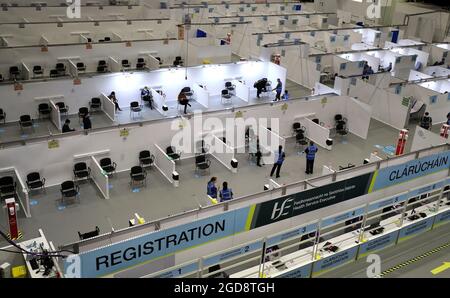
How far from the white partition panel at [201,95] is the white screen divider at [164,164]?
15.4 ft

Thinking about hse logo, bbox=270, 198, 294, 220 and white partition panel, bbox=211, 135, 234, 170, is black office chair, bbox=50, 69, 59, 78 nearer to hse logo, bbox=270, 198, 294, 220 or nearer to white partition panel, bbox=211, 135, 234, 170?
white partition panel, bbox=211, 135, 234, 170

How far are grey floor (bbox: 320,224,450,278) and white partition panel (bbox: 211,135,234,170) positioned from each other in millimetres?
5140

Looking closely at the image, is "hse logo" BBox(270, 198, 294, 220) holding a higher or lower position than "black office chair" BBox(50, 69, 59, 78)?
lower

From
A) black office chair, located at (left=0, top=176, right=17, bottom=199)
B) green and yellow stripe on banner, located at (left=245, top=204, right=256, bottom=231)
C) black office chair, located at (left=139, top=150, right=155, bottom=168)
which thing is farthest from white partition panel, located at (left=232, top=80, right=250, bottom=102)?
green and yellow stripe on banner, located at (left=245, top=204, right=256, bottom=231)

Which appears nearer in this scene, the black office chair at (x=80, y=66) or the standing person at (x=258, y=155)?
the standing person at (x=258, y=155)

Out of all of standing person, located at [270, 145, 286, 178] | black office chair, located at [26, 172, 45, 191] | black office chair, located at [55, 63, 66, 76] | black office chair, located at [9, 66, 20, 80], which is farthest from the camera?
black office chair, located at [55, 63, 66, 76]

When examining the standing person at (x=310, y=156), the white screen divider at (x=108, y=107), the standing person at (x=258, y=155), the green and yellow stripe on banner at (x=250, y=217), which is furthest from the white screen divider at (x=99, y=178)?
the standing person at (x=310, y=156)

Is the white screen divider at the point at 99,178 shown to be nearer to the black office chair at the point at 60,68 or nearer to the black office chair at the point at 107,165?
the black office chair at the point at 107,165

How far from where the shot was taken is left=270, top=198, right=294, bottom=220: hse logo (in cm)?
902

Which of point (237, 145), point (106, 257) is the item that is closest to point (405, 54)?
point (237, 145)

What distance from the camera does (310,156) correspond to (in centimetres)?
1359

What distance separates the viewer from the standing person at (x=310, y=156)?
1341cm

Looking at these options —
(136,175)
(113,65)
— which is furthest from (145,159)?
(113,65)

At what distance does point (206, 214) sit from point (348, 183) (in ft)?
10.6
